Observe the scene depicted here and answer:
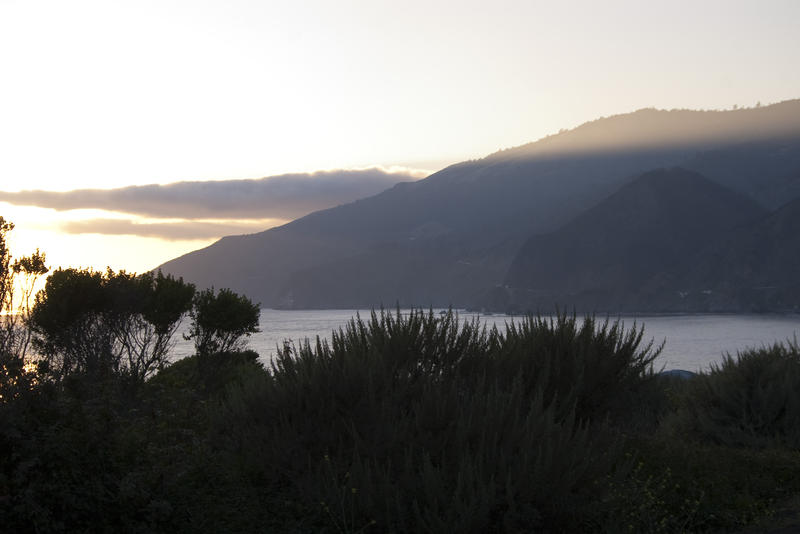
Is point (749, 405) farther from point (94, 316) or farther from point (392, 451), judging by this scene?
point (94, 316)

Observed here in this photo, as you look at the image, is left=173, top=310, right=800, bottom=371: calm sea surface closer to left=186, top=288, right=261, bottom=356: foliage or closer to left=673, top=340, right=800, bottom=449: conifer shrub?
left=186, top=288, right=261, bottom=356: foliage

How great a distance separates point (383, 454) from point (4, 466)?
3.70 m

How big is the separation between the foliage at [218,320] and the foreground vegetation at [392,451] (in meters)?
13.3

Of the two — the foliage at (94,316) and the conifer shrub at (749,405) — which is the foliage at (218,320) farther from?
the conifer shrub at (749,405)

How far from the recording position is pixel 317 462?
842 centimetres

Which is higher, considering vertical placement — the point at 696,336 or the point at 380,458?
the point at 380,458

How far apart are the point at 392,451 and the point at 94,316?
18.0 m

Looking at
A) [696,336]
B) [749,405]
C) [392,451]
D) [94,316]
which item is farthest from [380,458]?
[696,336]

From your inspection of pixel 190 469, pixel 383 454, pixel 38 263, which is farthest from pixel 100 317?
pixel 383 454

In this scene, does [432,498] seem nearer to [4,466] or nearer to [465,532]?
[465,532]

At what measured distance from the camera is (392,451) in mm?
8016

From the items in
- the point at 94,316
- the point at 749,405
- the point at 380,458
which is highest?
the point at 94,316

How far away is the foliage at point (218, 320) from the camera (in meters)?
Answer: 26.7

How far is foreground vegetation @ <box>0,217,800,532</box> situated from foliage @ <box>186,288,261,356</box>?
43.5ft
